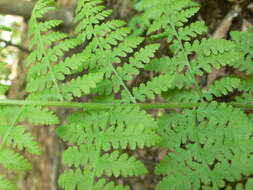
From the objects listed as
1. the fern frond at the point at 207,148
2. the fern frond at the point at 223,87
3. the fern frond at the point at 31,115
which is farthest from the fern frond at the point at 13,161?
the fern frond at the point at 223,87

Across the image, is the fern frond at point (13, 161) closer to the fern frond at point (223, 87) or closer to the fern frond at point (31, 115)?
the fern frond at point (31, 115)

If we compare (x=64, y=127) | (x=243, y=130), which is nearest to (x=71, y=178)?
(x=64, y=127)

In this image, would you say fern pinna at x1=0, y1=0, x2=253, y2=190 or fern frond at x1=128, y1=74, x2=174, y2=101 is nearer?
fern pinna at x1=0, y1=0, x2=253, y2=190

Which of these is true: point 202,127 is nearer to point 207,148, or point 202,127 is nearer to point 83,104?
point 207,148

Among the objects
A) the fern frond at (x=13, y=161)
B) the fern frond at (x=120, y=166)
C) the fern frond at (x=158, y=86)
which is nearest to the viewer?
the fern frond at (x=120, y=166)

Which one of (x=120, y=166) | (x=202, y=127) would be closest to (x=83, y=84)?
(x=120, y=166)

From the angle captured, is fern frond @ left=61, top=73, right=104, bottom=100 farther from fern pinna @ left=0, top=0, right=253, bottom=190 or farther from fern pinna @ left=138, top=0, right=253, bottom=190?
fern pinna @ left=138, top=0, right=253, bottom=190

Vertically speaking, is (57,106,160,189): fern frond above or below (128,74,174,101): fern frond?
below

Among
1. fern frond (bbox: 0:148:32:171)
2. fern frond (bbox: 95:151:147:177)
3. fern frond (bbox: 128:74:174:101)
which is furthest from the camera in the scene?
fern frond (bbox: 128:74:174:101)

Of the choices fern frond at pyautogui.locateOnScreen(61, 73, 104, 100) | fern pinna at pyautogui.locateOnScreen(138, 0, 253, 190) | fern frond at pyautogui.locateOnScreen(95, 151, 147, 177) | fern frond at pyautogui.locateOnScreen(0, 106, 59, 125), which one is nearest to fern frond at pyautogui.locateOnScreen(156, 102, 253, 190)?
fern pinna at pyautogui.locateOnScreen(138, 0, 253, 190)

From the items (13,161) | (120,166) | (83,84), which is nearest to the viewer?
(120,166)

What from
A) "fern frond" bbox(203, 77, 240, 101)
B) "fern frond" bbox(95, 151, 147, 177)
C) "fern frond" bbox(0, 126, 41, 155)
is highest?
"fern frond" bbox(203, 77, 240, 101)
